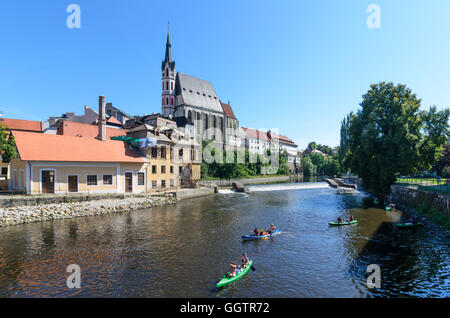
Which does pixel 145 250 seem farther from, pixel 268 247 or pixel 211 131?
pixel 211 131

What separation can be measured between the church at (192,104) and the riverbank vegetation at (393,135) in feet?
241

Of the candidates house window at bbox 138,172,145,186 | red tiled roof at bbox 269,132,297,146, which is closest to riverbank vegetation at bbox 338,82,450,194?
house window at bbox 138,172,145,186

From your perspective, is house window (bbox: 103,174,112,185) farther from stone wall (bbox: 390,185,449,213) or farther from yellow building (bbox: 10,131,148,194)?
stone wall (bbox: 390,185,449,213)

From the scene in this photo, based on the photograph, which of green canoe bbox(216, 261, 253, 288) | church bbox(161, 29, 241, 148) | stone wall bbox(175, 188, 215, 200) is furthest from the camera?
church bbox(161, 29, 241, 148)

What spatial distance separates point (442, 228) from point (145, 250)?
31.3 m

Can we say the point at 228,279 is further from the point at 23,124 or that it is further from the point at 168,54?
the point at 168,54

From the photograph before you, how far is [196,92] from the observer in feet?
423

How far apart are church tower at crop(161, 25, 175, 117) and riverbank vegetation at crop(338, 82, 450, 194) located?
3551 inches

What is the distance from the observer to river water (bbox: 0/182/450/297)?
1520cm

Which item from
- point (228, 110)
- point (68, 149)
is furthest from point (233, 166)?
point (228, 110)

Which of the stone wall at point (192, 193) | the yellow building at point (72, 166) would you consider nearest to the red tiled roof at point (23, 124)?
the yellow building at point (72, 166)

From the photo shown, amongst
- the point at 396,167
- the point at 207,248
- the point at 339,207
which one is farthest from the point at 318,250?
the point at 396,167

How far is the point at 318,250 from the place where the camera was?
22125mm

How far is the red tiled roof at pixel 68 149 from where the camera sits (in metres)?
35.6
